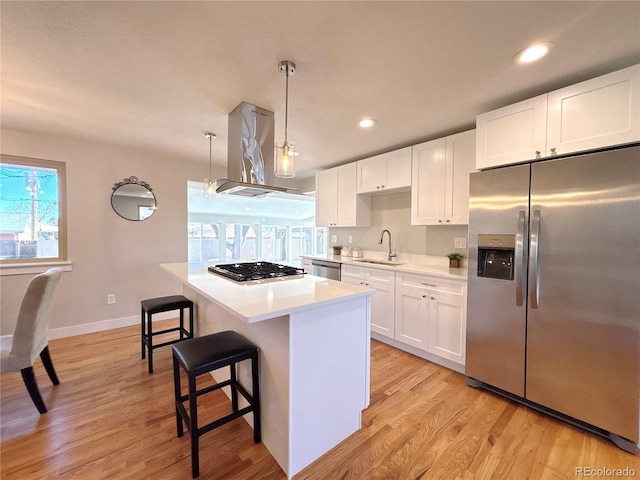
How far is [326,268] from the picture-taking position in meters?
3.71

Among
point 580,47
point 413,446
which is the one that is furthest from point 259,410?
point 580,47

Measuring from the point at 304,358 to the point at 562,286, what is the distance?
1.76 meters

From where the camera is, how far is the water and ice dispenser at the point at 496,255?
2.00 metres

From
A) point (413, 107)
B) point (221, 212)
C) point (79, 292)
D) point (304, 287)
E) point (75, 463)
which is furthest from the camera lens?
point (221, 212)

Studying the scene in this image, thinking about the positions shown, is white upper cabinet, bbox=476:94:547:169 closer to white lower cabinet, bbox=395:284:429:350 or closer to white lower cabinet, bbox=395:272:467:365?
white lower cabinet, bbox=395:272:467:365

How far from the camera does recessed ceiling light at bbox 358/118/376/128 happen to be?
2.55m

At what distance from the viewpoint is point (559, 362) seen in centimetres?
179

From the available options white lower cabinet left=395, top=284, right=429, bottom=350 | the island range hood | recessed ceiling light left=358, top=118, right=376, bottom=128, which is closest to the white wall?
the island range hood

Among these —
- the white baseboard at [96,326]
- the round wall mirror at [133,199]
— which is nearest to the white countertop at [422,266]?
the round wall mirror at [133,199]

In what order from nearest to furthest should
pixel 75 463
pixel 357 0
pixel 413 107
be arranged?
pixel 357 0 → pixel 75 463 → pixel 413 107

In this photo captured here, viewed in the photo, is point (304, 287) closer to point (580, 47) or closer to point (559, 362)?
point (559, 362)

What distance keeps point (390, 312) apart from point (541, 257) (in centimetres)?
150

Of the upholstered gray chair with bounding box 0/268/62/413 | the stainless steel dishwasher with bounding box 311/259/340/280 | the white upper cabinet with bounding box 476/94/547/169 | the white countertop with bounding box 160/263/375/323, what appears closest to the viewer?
the white countertop with bounding box 160/263/375/323

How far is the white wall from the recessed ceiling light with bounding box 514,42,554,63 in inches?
154
